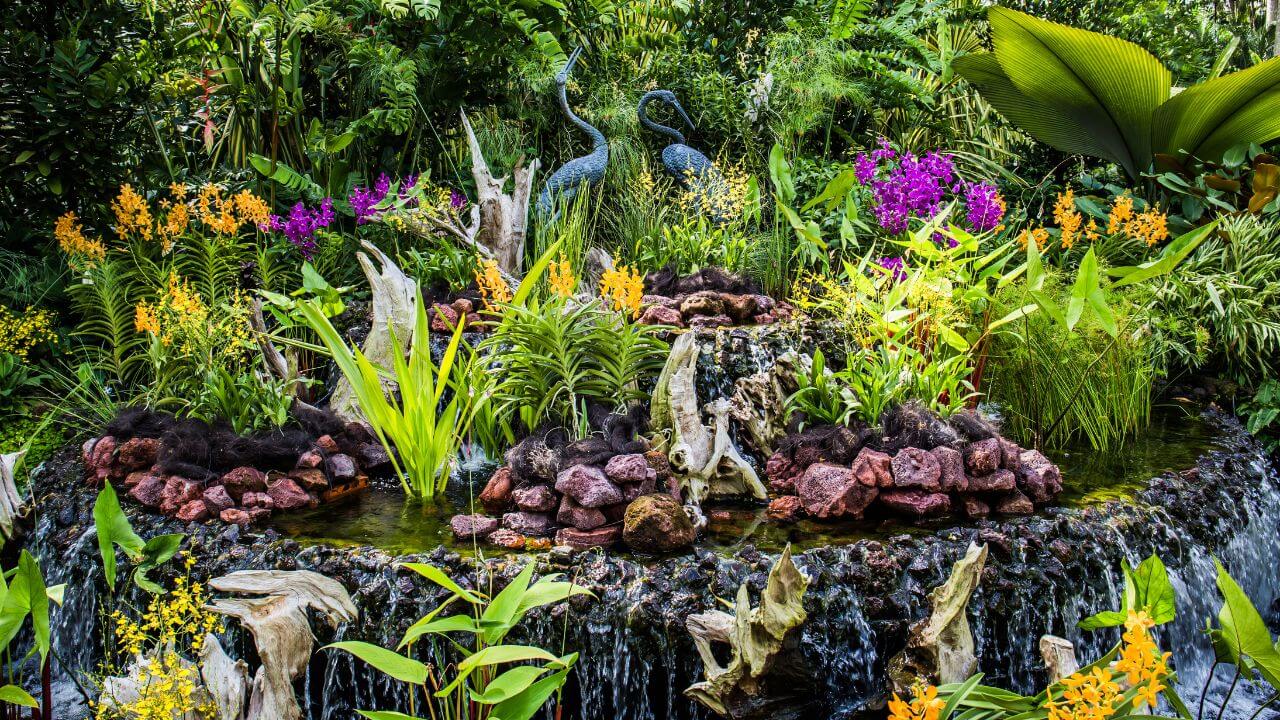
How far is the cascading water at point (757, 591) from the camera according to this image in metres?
2.69

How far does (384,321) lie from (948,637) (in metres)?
2.96

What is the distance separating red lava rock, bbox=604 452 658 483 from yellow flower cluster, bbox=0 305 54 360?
3.22 metres

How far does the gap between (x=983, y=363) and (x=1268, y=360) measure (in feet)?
7.41

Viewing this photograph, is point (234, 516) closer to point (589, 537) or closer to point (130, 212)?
point (589, 537)

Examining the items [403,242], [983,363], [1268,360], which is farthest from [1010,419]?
[403,242]

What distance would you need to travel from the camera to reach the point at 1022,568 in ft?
9.87

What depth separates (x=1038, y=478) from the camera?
11.4 feet

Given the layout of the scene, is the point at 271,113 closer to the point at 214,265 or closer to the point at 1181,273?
the point at 214,265

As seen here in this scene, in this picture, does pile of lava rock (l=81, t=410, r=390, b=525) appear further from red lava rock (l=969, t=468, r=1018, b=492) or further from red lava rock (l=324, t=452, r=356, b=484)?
red lava rock (l=969, t=468, r=1018, b=492)

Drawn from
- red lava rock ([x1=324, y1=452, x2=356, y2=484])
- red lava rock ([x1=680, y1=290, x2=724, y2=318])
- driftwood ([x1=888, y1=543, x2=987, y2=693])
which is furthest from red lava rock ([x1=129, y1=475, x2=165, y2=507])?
driftwood ([x1=888, y1=543, x2=987, y2=693])

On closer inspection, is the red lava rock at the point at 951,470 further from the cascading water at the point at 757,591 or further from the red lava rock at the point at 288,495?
the red lava rock at the point at 288,495

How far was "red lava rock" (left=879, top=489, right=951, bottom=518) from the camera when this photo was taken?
10.9 ft

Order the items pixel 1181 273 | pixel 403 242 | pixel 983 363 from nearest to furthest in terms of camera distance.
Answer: pixel 983 363 → pixel 1181 273 → pixel 403 242

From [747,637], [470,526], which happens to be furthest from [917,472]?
[470,526]
